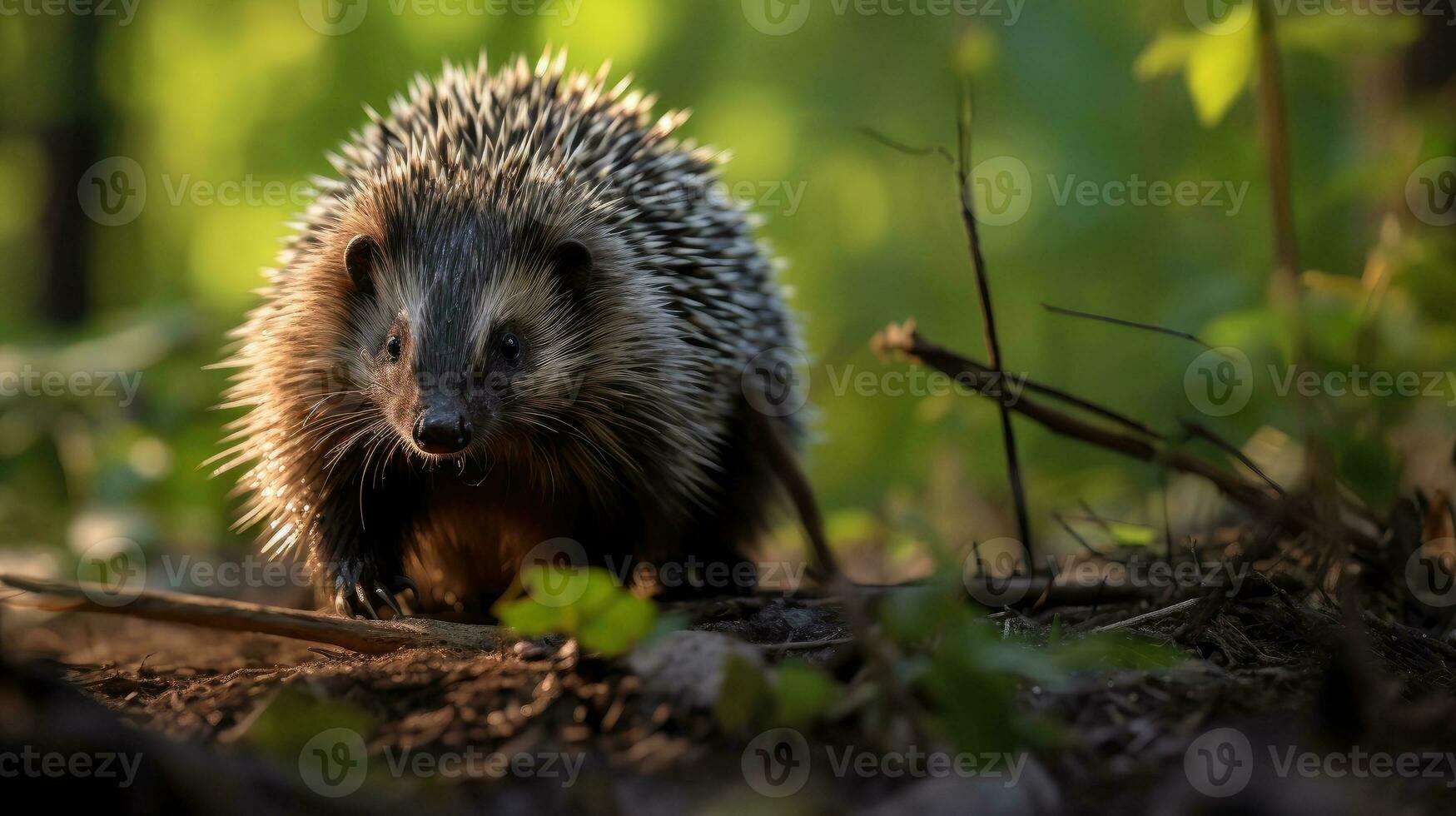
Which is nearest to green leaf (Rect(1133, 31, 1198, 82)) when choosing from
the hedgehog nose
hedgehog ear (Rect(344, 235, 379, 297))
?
the hedgehog nose

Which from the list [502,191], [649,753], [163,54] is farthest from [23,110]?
[649,753]

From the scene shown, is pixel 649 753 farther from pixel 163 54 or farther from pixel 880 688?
pixel 163 54

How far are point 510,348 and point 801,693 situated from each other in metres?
2.72

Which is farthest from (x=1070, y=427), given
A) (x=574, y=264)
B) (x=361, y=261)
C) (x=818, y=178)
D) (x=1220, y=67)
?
(x=818, y=178)

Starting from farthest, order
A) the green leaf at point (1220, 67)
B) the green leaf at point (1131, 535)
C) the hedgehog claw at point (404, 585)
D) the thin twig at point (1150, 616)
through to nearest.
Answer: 1. the hedgehog claw at point (404, 585)
2. the green leaf at point (1131, 535)
3. the green leaf at point (1220, 67)
4. the thin twig at point (1150, 616)

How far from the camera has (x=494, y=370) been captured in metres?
4.59

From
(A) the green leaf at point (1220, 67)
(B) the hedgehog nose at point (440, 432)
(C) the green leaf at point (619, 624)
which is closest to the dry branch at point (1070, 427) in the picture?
(A) the green leaf at point (1220, 67)

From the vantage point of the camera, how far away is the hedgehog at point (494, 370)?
4680mm

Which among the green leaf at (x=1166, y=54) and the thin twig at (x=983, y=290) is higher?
the green leaf at (x=1166, y=54)

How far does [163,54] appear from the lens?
11.9 meters

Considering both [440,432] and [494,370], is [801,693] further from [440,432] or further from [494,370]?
[494,370]

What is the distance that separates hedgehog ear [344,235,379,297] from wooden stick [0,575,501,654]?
69.7 inches

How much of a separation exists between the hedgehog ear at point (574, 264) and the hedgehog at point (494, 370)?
0.4 inches

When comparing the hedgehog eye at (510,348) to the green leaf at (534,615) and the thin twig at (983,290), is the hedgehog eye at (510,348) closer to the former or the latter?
the thin twig at (983,290)
